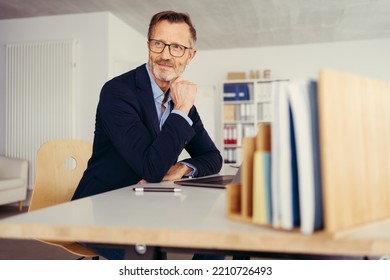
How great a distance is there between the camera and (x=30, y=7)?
4.91 metres

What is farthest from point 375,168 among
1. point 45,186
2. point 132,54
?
point 132,54

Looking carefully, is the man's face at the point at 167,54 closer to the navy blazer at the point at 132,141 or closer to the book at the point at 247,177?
the navy blazer at the point at 132,141

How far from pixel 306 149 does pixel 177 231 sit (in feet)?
0.72

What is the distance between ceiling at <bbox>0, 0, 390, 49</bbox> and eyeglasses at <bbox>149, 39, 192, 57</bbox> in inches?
130

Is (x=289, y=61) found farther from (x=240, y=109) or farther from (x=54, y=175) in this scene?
(x=54, y=175)

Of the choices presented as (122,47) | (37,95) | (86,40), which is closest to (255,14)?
(122,47)

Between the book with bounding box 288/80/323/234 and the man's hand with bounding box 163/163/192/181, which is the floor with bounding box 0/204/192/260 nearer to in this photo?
the man's hand with bounding box 163/163/192/181

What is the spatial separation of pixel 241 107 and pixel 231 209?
6006mm

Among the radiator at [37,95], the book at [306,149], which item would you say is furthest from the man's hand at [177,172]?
the radiator at [37,95]

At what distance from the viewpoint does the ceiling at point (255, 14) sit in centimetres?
469

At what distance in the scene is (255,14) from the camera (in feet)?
16.6

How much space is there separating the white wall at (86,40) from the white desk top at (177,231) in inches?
181

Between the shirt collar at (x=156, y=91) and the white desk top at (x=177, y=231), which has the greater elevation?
the shirt collar at (x=156, y=91)

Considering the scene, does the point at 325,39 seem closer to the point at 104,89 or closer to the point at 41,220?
the point at 104,89
